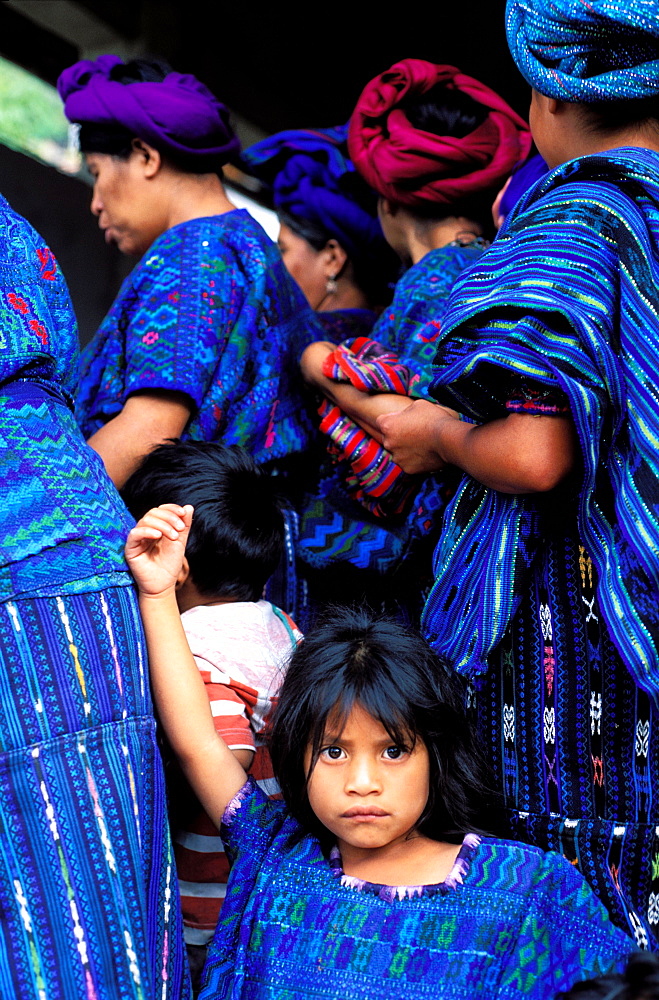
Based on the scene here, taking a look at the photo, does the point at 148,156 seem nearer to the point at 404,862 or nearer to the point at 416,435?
the point at 416,435

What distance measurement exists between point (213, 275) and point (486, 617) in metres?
1.08

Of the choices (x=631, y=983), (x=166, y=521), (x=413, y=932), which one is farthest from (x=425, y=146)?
(x=631, y=983)

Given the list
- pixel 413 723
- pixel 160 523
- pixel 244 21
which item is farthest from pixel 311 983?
pixel 244 21

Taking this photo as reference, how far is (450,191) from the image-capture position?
256cm

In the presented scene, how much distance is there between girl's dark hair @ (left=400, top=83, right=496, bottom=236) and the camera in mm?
2543

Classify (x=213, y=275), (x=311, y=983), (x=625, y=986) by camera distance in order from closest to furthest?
(x=625, y=986) < (x=311, y=983) < (x=213, y=275)

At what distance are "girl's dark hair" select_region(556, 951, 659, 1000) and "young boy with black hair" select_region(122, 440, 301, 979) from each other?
0.68 meters

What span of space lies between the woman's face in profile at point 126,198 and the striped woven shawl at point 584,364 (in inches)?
48.5

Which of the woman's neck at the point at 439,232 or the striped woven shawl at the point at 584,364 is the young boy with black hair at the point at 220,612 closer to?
the striped woven shawl at the point at 584,364

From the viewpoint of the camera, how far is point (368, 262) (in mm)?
3455

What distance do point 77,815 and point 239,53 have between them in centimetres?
351

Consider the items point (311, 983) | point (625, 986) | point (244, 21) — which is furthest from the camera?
point (244, 21)

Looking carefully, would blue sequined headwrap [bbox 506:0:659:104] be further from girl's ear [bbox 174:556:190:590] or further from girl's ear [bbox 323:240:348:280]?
girl's ear [bbox 323:240:348:280]

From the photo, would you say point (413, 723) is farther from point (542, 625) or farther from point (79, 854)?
point (79, 854)
